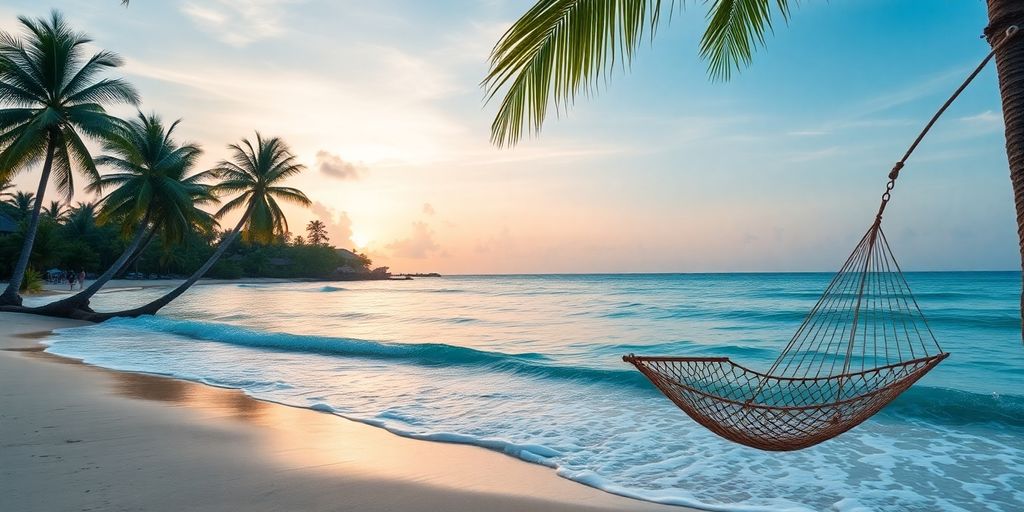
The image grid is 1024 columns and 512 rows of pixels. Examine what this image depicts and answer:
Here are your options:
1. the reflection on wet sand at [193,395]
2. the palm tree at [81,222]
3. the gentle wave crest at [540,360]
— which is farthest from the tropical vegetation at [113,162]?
the palm tree at [81,222]

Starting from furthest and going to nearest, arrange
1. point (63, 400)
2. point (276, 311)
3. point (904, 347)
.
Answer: point (276, 311) → point (904, 347) → point (63, 400)

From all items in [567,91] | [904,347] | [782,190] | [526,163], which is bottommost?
[904,347]

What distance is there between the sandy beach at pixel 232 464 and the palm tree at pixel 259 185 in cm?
1430

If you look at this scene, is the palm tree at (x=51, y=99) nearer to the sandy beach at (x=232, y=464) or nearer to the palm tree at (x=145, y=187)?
the palm tree at (x=145, y=187)

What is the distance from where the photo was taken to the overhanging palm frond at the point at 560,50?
183cm

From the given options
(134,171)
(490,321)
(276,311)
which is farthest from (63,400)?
(276,311)

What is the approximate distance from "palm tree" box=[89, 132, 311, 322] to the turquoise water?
5.11 meters

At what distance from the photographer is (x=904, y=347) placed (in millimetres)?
12445

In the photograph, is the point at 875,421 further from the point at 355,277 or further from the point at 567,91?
the point at 355,277

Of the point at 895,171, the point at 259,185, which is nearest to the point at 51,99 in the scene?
the point at 259,185

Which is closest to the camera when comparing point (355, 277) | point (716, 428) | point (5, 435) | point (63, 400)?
point (716, 428)

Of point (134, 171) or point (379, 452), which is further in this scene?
point (134, 171)

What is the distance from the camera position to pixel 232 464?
3240mm

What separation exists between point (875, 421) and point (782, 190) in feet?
16.3
